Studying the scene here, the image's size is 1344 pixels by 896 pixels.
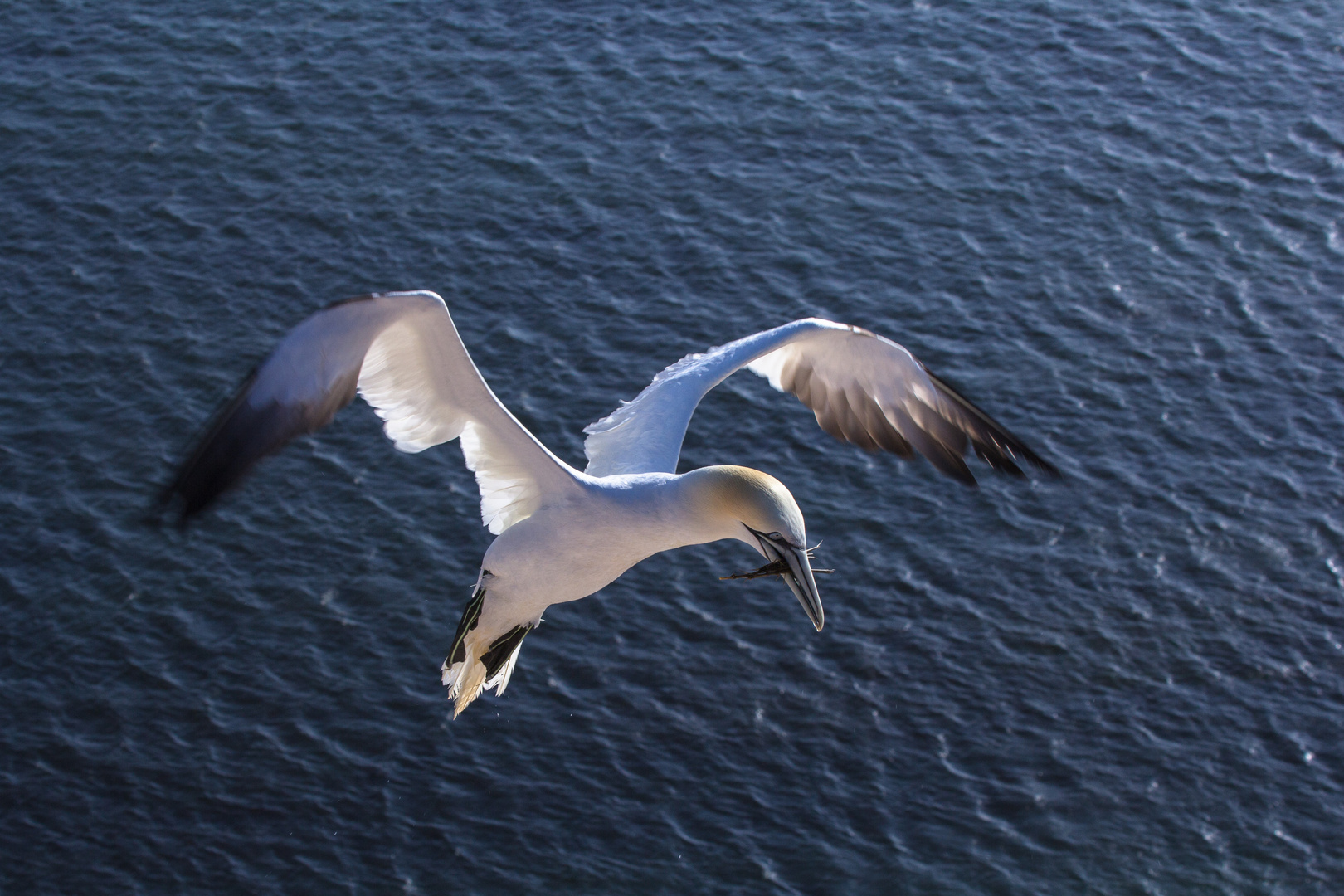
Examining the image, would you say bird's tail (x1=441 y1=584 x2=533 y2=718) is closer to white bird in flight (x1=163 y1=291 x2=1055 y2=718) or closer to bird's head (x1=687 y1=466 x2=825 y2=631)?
white bird in flight (x1=163 y1=291 x2=1055 y2=718)

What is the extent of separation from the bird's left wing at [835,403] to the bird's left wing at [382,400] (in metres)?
1.34

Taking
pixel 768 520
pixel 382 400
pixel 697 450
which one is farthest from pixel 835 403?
pixel 697 450

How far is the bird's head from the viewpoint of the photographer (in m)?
12.6

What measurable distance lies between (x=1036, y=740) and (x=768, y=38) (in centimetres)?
2090

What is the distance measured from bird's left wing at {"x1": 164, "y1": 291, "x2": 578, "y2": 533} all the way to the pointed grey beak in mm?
1888

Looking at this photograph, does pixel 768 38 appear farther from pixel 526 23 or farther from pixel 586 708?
pixel 586 708

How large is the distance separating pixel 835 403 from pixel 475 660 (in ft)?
14.1

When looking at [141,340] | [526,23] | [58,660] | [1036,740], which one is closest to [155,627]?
[58,660]

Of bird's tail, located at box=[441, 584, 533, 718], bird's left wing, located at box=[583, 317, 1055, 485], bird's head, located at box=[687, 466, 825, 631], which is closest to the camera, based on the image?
bird's head, located at box=[687, 466, 825, 631]

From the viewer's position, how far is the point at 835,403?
1659 cm

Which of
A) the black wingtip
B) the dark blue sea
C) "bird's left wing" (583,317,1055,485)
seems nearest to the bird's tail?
"bird's left wing" (583,317,1055,485)

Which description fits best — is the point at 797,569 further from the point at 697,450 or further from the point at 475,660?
the point at 697,450

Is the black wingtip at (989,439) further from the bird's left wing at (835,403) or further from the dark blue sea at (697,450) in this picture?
the dark blue sea at (697,450)

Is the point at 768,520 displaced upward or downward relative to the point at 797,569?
upward
